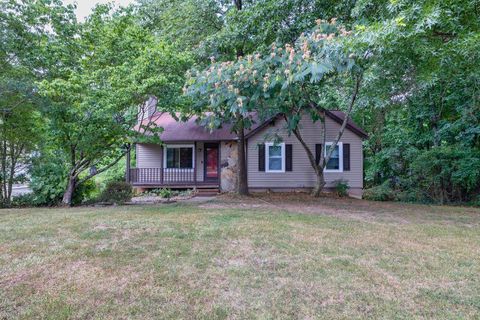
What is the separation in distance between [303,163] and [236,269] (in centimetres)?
1055

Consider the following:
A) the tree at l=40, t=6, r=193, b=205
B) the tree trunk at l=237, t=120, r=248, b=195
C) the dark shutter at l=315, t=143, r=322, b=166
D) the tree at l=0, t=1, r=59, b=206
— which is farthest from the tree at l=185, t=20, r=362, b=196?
the dark shutter at l=315, t=143, r=322, b=166

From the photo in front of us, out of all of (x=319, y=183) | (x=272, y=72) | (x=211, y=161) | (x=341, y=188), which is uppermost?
(x=272, y=72)

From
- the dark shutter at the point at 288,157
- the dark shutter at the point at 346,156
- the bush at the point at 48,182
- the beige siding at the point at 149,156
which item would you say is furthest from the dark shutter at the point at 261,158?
the bush at the point at 48,182

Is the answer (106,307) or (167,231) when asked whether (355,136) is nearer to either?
(167,231)

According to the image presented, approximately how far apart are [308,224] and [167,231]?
288cm

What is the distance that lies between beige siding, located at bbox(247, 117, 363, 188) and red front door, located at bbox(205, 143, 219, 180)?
2057mm

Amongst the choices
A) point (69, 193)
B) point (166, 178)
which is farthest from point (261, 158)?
point (69, 193)

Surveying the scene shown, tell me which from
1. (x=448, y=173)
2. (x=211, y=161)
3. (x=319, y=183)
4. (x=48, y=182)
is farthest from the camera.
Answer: (x=211, y=161)

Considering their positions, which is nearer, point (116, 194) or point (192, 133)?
point (116, 194)

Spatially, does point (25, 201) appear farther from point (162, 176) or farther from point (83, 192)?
point (162, 176)

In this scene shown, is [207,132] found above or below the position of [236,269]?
above

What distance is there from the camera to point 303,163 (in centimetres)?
1385

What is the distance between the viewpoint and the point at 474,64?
7270 mm

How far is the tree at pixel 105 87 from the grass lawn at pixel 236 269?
131 inches
